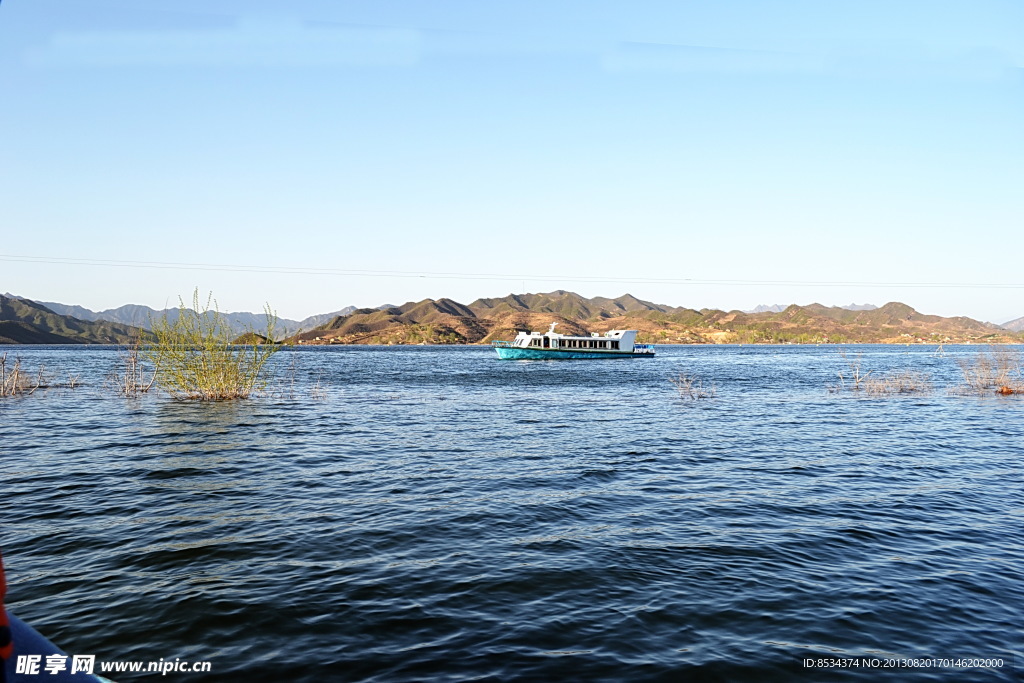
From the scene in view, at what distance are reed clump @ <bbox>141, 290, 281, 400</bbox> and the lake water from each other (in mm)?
8869

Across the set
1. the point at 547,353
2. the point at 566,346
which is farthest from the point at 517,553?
the point at 566,346

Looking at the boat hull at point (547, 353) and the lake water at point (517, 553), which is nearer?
the lake water at point (517, 553)

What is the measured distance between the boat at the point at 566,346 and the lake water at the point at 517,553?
8530cm

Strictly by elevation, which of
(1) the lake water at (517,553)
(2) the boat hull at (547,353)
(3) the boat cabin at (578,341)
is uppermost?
(3) the boat cabin at (578,341)

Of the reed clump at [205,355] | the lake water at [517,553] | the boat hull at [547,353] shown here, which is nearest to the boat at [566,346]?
the boat hull at [547,353]

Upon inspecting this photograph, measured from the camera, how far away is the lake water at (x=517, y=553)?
7.25 m

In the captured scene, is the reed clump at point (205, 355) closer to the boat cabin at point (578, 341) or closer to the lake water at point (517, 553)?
the lake water at point (517, 553)

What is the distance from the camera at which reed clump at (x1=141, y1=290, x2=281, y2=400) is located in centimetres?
3127

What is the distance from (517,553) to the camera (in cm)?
1059

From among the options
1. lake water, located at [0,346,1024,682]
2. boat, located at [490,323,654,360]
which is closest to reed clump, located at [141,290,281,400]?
lake water, located at [0,346,1024,682]

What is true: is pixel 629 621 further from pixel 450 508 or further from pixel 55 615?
pixel 55 615

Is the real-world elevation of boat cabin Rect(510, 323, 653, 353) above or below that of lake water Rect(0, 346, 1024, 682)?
above

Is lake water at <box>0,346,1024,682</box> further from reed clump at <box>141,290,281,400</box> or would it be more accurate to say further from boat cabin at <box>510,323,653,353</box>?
boat cabin at <box>510,323,653,353</box>

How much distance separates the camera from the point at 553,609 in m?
8.32
